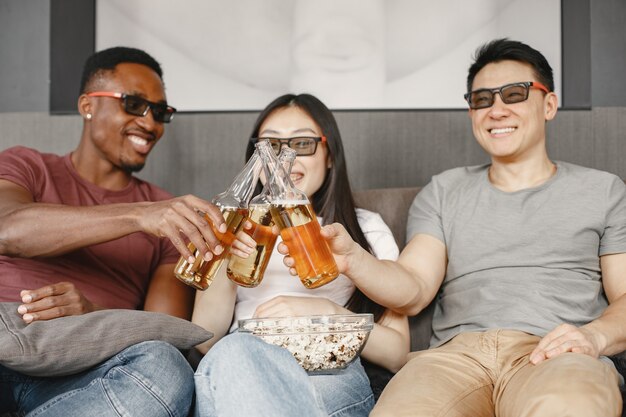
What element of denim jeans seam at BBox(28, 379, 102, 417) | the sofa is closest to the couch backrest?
the sofa

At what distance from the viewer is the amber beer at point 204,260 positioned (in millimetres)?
1509

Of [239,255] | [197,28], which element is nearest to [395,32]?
[197,28]

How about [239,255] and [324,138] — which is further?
[324,138]

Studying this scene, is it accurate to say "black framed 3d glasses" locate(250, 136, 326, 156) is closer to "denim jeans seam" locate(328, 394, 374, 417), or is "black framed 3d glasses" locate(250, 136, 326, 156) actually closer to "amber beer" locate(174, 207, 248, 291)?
"amber beer" locate(174, 207, 248, 291)

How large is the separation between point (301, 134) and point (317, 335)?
74 centimetres

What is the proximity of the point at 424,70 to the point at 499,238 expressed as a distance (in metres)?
1.14

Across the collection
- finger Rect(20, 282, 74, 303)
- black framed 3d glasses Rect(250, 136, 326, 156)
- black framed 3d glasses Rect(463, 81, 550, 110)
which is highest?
black framed 3d glasses Rect(463, 81, 550, 110)

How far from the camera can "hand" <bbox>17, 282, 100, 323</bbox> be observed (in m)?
1.53

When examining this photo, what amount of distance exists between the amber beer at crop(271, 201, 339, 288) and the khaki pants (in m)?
0.30

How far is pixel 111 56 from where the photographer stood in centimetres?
231

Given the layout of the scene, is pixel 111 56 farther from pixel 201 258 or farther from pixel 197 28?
pixel 201 258

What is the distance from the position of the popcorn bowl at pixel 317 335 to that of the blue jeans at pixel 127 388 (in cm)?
17

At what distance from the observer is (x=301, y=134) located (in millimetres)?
2010

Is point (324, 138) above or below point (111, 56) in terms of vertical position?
below
